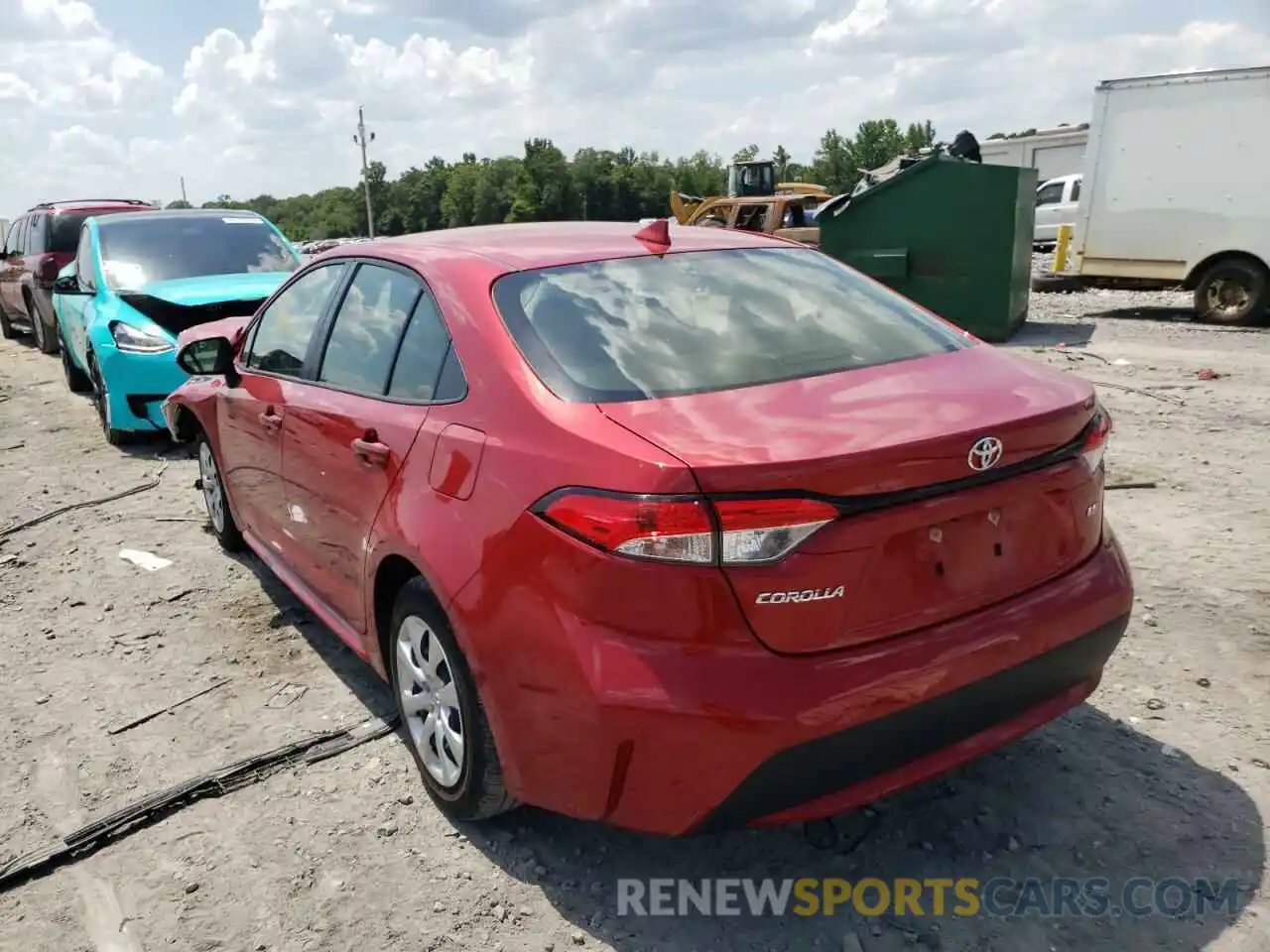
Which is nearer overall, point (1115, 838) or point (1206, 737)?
point (1115, 838)

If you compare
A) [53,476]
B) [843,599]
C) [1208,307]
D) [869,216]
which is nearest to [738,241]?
[843,599]

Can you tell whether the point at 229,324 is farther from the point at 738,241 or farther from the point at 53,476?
the point at 738,241

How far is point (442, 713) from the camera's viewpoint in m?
2.78

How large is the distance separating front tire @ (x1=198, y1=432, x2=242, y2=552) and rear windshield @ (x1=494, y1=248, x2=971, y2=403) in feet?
9.02

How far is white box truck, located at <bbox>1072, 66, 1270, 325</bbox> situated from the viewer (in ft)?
38.2

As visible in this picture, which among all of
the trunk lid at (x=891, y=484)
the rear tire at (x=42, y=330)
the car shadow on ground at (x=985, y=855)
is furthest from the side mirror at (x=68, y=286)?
the trunk lid at (x=891, y=484)

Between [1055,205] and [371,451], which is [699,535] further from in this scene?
[1055,205]

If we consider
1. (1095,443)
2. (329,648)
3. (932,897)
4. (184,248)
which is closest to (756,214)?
(184,248)

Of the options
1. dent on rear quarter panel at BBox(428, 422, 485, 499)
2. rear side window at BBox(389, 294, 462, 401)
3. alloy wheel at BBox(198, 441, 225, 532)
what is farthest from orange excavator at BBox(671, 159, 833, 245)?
dent on rear quarter panel at BBox(428, 422, 485, 499)

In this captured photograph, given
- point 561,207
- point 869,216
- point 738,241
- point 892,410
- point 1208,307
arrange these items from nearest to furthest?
point 892,410
point 738,241
point 869,216
point 1208,307
point 561,207

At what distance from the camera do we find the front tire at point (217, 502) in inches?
193

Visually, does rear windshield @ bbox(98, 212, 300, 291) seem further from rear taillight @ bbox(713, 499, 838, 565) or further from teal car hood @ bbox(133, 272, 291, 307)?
rear taillight @ bbox(713, 499, 838, 565)

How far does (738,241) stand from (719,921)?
6.83 feet

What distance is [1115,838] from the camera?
2670 mm
